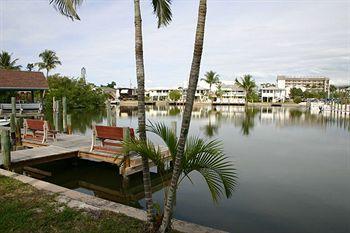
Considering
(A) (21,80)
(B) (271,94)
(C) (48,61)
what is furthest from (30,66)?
(B) (271,94)

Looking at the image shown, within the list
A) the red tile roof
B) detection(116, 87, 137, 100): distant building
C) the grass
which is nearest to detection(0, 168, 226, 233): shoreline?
the grass

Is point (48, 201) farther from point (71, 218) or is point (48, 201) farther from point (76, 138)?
point (76, 138)

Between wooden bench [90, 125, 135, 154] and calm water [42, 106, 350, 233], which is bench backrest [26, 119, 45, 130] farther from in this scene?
wooden bench [90, 125, 135, 154]

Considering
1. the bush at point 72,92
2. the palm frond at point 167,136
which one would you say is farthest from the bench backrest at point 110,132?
the bush at point 72,92

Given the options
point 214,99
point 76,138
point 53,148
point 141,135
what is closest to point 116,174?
point 53,148

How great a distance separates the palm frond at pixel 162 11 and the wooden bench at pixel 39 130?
9.49m

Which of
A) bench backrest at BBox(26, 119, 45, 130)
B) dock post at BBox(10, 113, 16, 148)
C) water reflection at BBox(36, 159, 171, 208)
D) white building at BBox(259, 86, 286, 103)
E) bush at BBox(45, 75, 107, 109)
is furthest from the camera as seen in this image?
white building at BBox(259, 86, 286, 103)

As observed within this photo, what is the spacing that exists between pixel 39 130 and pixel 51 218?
9.35 metres

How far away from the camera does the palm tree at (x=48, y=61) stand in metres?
61.6

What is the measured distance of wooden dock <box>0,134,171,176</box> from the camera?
10.1 metres

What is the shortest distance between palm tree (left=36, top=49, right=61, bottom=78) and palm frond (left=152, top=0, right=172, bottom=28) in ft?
204

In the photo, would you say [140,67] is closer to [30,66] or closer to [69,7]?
[69,7]

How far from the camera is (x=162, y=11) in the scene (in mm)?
5516

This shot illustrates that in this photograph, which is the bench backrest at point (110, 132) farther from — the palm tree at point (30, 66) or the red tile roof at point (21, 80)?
→ the palm tree at point (30, 66)
